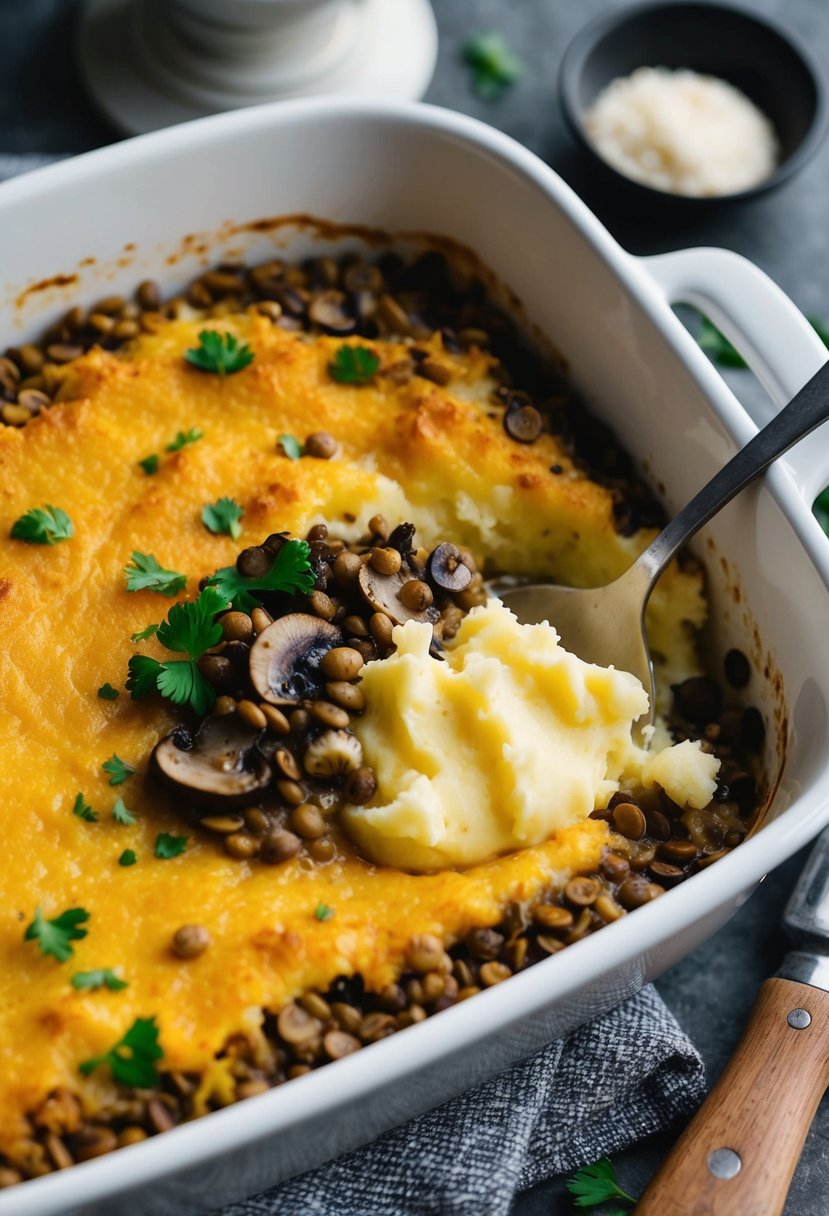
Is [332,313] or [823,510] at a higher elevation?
[823,510]

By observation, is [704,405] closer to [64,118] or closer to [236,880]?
[236,880]

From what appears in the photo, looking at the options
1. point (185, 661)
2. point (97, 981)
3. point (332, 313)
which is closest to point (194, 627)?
point (185, 661)

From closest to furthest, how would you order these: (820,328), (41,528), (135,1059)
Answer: (135,1059) < (41,528) < (820,328)

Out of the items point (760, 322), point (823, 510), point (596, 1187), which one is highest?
point (760, 322)

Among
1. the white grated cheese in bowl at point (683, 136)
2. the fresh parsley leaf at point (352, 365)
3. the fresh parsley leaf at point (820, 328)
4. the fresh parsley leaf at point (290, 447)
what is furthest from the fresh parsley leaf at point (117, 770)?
the white grated cheese in bowl at point (683, 136)

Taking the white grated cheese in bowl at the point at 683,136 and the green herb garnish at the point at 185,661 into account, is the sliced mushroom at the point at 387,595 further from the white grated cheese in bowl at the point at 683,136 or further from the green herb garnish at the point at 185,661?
the white grated cheese in bowl at the point at 683,136

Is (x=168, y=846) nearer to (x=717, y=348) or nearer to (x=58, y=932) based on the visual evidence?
(x=58, y=932)

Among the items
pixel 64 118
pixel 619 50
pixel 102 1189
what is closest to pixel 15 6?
pixel 64 118

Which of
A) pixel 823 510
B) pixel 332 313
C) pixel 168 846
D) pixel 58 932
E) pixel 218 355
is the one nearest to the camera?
pixel 58 932
